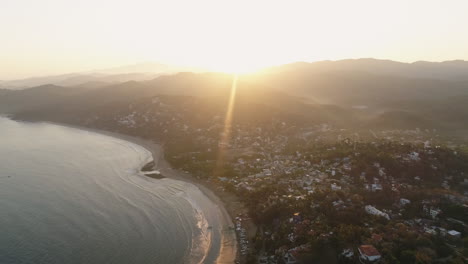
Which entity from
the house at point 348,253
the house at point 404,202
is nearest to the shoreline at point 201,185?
the house at point 348,253

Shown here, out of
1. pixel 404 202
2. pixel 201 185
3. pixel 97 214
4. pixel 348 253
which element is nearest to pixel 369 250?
pixel 348 253

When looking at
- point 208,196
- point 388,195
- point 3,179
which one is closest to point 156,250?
point 208,196

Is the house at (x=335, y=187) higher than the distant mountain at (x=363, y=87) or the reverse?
the reverse

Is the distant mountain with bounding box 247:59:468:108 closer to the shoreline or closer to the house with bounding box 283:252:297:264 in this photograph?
the shoreline

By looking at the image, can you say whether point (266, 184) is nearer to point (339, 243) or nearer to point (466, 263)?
point (339, 243)

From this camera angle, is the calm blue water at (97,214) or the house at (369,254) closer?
the house at (369,254)

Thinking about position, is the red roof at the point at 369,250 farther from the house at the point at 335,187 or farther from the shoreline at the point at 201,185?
the house at the point at 335,187
